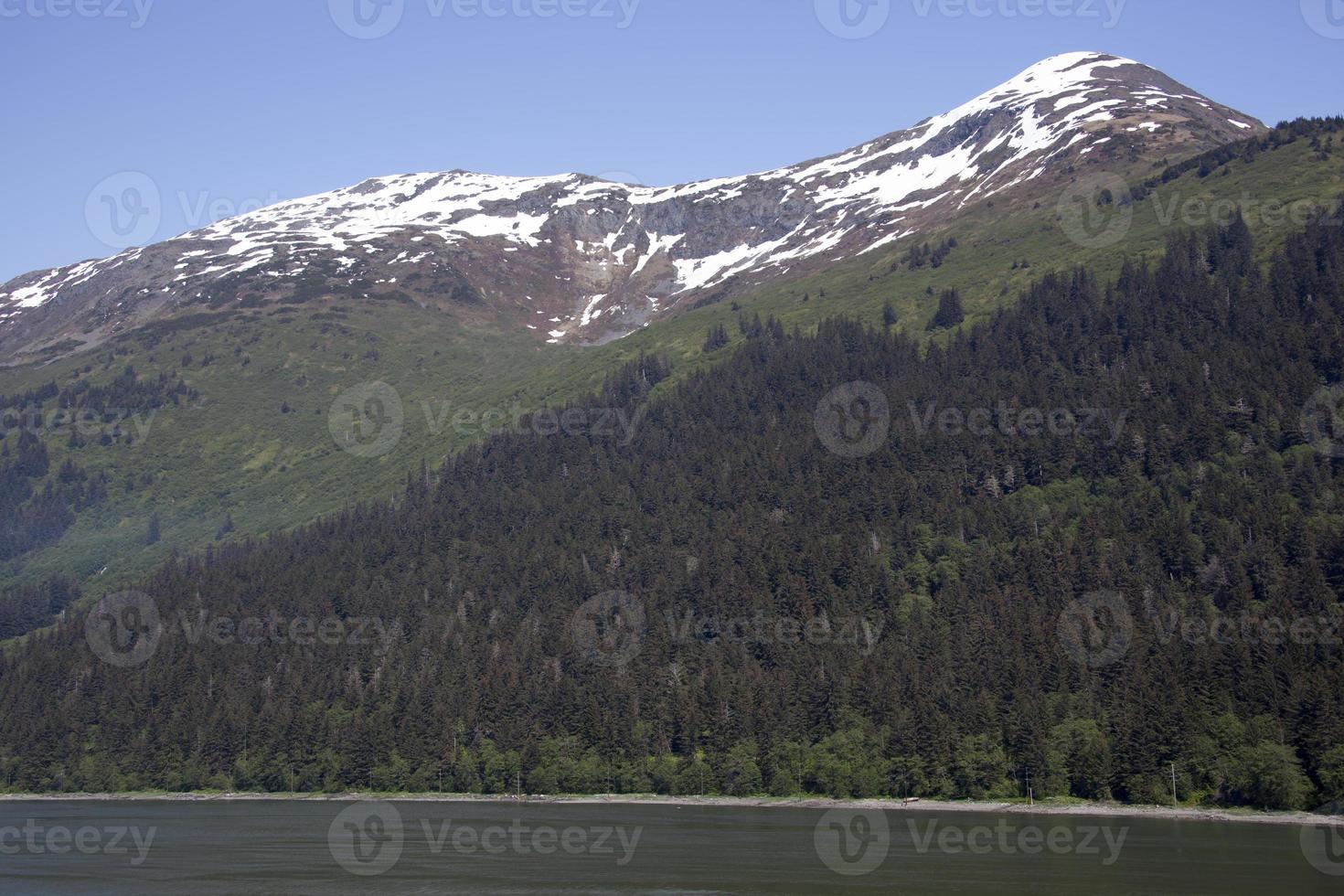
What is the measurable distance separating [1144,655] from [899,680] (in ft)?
94.2

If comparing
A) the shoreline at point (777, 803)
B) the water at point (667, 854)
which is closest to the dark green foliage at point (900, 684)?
the shoreline at point (777, 803)

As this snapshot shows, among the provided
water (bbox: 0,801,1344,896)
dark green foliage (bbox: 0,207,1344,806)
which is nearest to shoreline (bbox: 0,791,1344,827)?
dark green foliage (bbox: 0,207,1344,806)

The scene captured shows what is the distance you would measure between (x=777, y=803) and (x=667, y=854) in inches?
1697

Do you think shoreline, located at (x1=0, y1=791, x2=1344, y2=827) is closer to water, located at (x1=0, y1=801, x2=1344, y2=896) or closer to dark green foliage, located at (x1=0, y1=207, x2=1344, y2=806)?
dark green foliage, located at (x1=0, y1=207, x2=1344, y2=806)

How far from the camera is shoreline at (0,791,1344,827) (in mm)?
119294

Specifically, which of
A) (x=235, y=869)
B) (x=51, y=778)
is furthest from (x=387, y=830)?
(x=51, y=778)

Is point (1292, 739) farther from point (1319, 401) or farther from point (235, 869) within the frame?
point (235, 869)

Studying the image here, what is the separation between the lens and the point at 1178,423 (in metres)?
199

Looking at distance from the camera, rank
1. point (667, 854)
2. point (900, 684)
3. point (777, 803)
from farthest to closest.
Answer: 1. point (900, 684)
2. point (777, 803)
3. point (667, 854)

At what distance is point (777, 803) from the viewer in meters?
145

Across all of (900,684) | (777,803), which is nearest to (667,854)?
(777,803)

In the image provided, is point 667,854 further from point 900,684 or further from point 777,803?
point 900,684

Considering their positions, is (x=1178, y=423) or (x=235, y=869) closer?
(x=235, y=869)

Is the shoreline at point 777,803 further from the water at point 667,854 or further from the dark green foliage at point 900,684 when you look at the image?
the water at point 667,854
